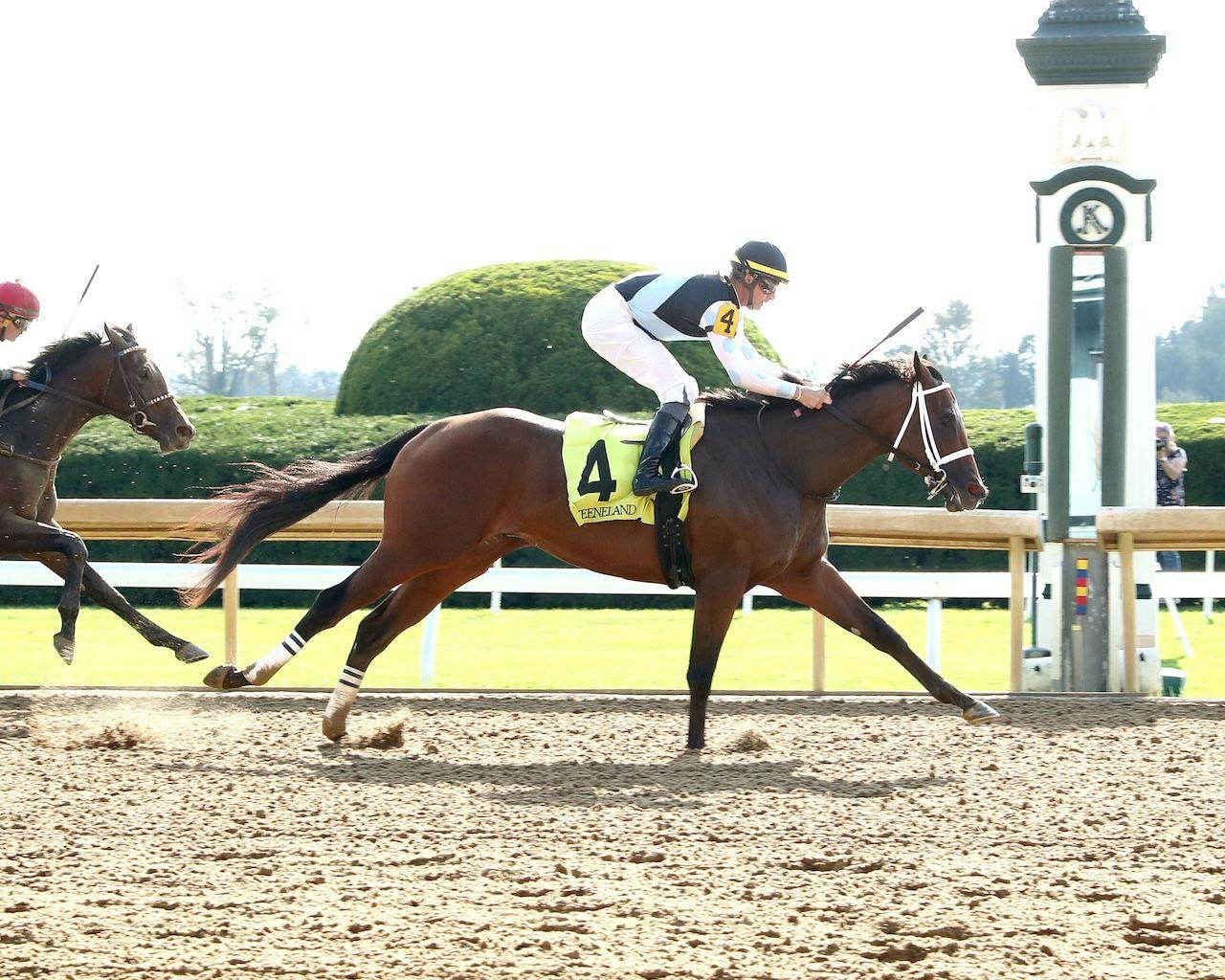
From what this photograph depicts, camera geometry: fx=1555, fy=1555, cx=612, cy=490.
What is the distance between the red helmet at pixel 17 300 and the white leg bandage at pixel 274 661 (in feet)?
6.75

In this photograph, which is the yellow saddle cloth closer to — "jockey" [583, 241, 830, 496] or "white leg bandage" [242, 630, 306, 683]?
"jockey" [583, 241, 830, 496]

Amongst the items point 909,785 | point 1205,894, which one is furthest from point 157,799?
point 1205,894

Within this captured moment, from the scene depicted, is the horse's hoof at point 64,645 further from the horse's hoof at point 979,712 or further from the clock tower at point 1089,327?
the clock tower at point 1089,327

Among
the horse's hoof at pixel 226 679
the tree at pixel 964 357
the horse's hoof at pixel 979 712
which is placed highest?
the tree at pixel 964 357

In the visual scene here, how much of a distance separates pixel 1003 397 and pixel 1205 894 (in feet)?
192

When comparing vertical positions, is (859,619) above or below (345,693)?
above

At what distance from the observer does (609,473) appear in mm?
5840

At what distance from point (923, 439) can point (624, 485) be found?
3.83 ft

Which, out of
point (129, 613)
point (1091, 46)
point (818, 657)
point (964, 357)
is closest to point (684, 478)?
point (818, 657)

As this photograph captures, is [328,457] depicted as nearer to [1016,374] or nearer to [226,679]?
[226,679]

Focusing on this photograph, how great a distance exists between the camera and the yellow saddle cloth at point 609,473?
583cm

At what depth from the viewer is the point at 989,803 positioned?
4.74 m

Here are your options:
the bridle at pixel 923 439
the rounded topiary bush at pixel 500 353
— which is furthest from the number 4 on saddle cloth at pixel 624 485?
the rounded topiary bush at pixel 500 353

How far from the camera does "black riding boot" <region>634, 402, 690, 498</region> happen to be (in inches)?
225
